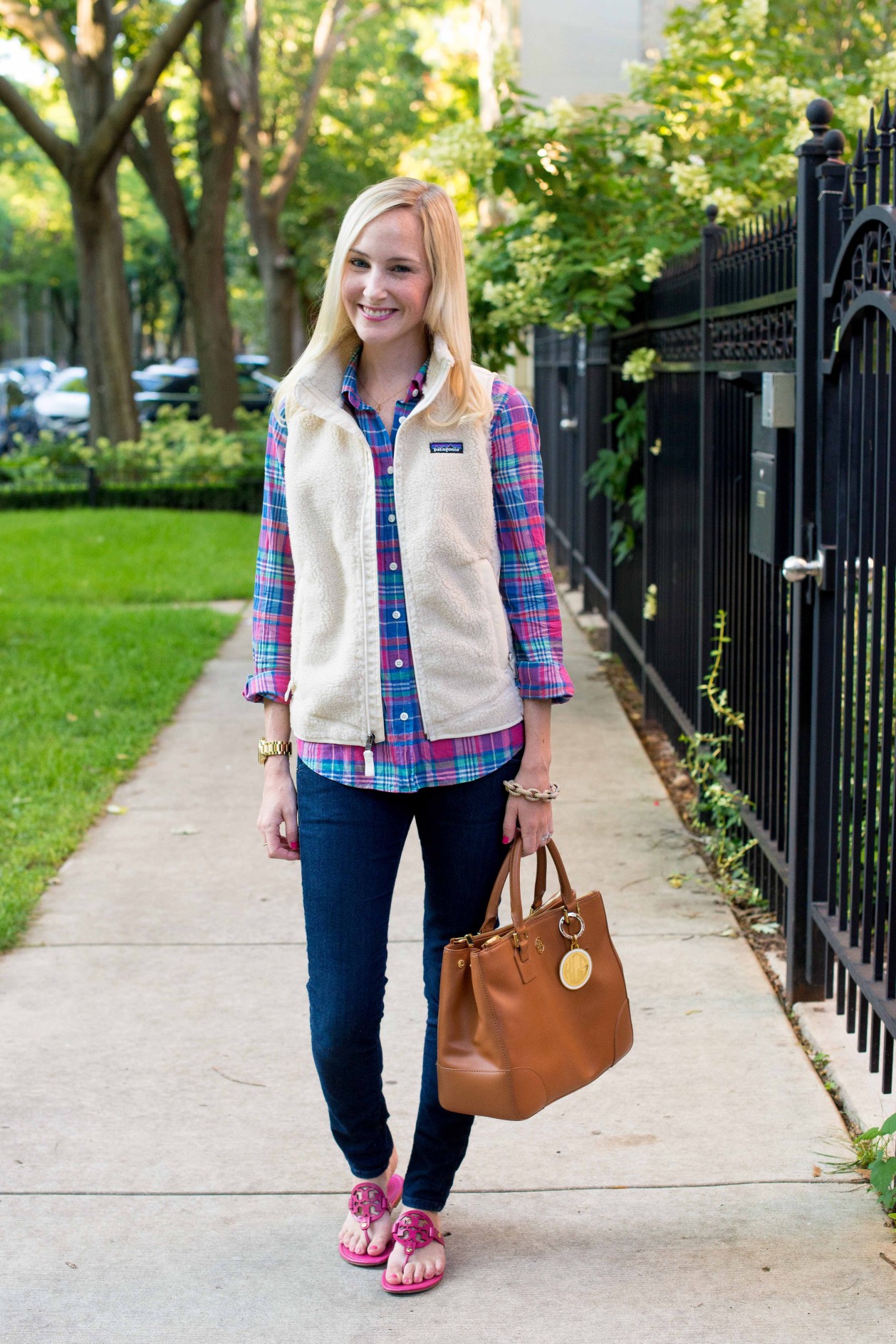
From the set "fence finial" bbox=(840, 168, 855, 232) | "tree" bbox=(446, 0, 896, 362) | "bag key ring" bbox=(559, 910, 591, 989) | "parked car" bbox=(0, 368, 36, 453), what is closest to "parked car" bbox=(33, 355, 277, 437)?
"parked car" bbox=(0, 368, 36, 453)

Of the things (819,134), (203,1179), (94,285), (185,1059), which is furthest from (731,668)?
(94,285)

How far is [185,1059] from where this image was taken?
3848 mm

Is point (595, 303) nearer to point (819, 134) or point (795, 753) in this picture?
point (819, 134)

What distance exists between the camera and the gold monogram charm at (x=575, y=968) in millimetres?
2683

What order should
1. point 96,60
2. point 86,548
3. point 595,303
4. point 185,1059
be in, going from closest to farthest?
point 185,1059
point 595,303
point 86,548
point 96,60

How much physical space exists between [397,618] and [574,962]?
0.68m

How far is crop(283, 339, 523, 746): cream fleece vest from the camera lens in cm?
262

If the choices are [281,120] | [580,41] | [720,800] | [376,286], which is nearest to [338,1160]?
[376,286]

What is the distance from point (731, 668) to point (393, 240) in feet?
9.28

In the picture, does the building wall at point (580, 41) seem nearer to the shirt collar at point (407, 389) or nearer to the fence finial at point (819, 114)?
the fence finial at point (819, 114)

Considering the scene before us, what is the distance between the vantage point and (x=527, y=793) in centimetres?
271

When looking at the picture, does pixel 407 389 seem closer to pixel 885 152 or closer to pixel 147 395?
pixel 885 152

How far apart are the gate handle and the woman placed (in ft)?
3.77

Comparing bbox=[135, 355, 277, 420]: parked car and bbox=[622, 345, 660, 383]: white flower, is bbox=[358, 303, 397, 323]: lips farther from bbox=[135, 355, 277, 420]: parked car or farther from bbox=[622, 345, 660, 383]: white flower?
bbox=[135, 355, 277, 420]: parked car
